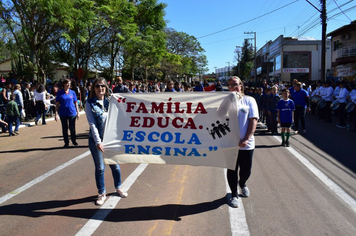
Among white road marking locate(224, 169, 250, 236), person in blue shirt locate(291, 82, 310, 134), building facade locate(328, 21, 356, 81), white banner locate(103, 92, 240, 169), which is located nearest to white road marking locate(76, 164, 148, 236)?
white banner locate(103, 92, 240, 169)

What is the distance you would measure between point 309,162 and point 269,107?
4.24m

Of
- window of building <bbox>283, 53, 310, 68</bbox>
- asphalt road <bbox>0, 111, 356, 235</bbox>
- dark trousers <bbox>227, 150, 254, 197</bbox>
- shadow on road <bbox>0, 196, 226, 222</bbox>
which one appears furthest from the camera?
window of building <bbox>283, 53, 310, 68</bbox>

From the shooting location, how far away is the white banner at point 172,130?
4234 millimetres

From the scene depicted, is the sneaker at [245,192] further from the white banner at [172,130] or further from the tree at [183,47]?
the tree at [183,47]

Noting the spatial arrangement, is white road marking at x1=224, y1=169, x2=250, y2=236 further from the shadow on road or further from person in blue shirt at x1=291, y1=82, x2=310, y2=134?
person in blue shirt at x1=291, y1=82, x2=310, y2=134

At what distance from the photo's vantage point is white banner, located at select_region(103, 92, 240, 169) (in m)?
4.23

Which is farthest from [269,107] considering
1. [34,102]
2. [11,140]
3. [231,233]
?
[34,102]

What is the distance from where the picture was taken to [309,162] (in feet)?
23.3

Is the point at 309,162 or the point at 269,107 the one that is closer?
the point at 309,162

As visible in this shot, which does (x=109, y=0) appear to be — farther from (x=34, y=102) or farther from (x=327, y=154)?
(x=327, y=154)

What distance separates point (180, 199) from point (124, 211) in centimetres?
92

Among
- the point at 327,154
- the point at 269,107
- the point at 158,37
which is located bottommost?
the point at 327,154

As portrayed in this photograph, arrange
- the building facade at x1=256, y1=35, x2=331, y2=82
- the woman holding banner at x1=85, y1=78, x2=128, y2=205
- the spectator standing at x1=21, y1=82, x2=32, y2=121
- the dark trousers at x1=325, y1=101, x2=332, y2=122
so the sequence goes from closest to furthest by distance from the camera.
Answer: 1. the woman holding banner at x1=85, y1=78, x2=128, y2=205
2. the dark trousers at x1=325, y1=101, x2=332, y2=122
3. the spectator standing at x1=21, y1=82, x2=32, y2=121
4. the building facade at x1=256, y1=35, x2=331, y2=82

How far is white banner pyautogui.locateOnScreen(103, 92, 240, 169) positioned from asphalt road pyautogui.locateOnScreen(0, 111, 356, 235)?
0.74m
